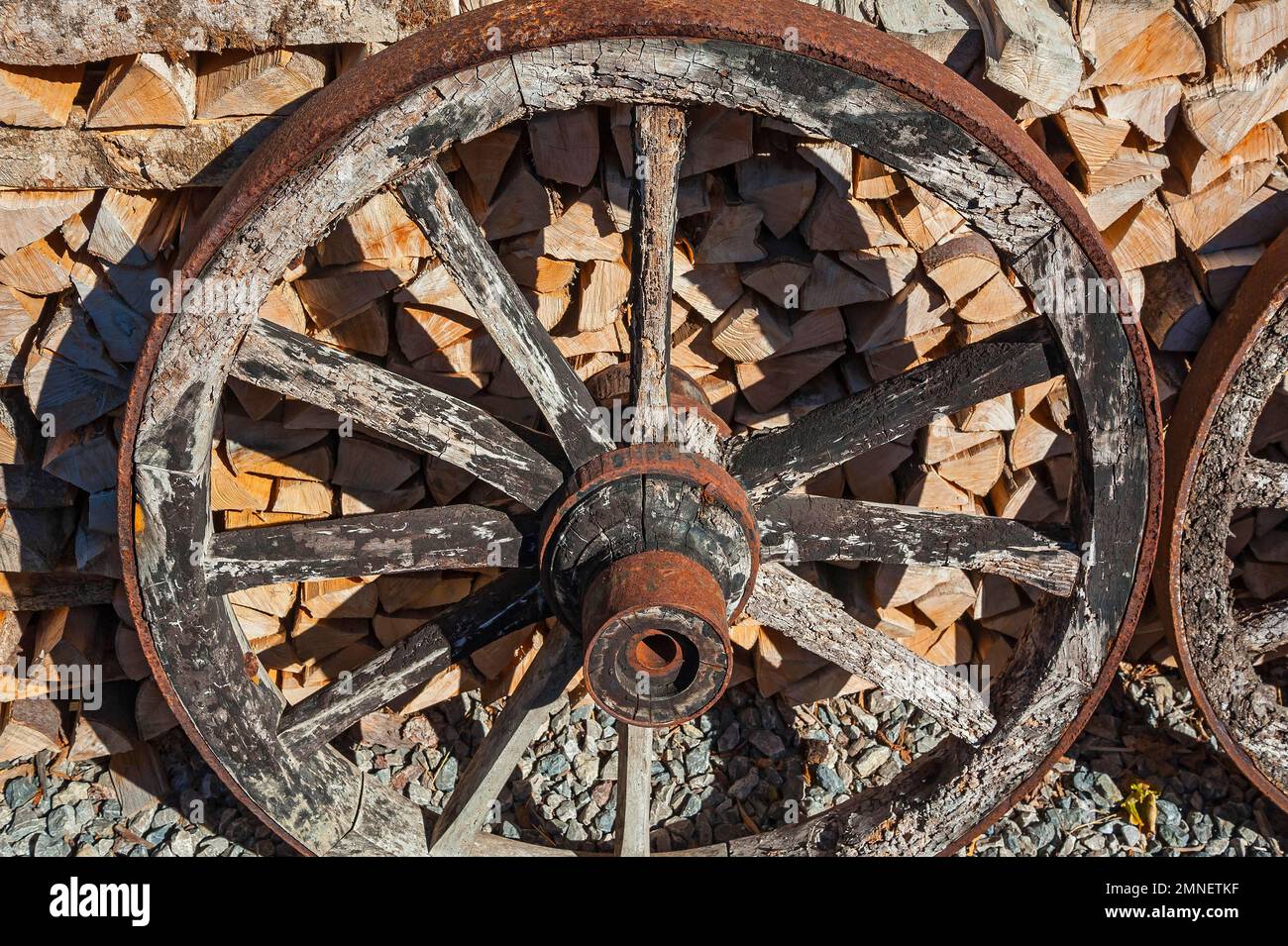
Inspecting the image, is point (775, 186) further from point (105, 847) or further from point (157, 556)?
point (105, 847)

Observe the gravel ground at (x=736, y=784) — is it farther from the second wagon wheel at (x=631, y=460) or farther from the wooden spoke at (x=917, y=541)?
the wooden spoke at (x=917, y=541)

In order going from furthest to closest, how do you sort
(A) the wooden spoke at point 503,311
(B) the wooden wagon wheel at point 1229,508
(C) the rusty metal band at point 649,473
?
(B) the wooden wagon wheel at point 1229,508
(C) the rusty metal band at point 649,473
(A) the wooden spoke at point 503,311

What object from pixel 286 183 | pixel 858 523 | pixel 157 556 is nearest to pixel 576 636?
pixel 858 523

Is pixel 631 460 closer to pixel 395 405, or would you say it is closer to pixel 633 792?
pixel 395 405

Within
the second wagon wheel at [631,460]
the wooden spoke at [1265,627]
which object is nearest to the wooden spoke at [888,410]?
the second wagon wheel at [631,460]

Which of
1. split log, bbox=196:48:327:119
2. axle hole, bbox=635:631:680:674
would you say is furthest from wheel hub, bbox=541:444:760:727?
split log, bbox=196:48:327:119

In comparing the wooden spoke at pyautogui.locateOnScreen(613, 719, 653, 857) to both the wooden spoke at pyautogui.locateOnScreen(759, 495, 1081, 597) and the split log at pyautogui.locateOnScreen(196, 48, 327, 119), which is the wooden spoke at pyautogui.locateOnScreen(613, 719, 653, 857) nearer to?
the wooden spoke at pyautogui.locateOnScreen(759, 495, 1081, 597)

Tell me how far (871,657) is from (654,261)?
0.85 m

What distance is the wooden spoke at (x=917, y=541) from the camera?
1897mm

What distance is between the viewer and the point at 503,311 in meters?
1.74

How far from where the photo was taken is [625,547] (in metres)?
1.75

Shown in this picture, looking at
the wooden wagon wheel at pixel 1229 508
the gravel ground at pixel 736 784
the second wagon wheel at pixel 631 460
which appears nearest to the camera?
the second wagon wheel at pixel 631 460

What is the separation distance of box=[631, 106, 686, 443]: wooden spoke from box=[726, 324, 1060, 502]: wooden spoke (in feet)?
0.69

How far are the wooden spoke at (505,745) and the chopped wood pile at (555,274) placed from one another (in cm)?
34
